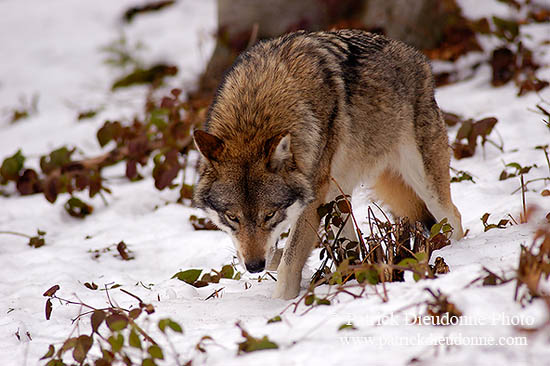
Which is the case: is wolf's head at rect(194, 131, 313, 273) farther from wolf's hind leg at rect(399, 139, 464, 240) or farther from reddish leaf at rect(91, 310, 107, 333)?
wolf's hind leg at rect(399, 139, 464, 240)

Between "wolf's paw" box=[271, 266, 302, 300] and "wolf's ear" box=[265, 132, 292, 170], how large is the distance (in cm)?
71

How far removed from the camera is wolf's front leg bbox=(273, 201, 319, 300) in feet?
12.4

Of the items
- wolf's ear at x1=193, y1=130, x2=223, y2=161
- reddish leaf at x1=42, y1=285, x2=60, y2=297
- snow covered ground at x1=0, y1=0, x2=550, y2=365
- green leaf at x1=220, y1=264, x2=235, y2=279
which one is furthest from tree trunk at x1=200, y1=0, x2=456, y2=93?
reddish leaf at x1=42, y1=285, x2=60, y2=297

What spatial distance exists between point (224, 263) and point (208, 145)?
1490 millimetres

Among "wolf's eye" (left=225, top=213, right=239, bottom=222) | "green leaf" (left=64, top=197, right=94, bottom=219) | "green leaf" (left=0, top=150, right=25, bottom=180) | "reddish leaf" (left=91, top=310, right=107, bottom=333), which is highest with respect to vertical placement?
"wolf's eye" (left=225, top=213, right=239, bottom=222)

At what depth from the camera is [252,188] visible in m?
3.46

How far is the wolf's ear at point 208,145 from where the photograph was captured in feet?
11.3

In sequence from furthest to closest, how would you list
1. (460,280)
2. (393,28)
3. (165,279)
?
(393,28) < (165,279) < (460,280)

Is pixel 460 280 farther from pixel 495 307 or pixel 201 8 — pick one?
pixel 201 8

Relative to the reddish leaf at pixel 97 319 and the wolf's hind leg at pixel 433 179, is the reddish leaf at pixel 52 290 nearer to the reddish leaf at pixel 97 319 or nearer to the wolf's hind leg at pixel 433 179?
the reddish leaf at pixel 97 319

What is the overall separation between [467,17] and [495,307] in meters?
7.67

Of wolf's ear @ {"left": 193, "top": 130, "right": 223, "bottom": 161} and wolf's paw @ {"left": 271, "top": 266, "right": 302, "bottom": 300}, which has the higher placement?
wolf's ear @ {"left": 193, "top": 130, "right": 223, "bottom": 161}

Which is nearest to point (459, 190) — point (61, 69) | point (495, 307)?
point (495, 307)

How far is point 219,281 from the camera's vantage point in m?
4.20
